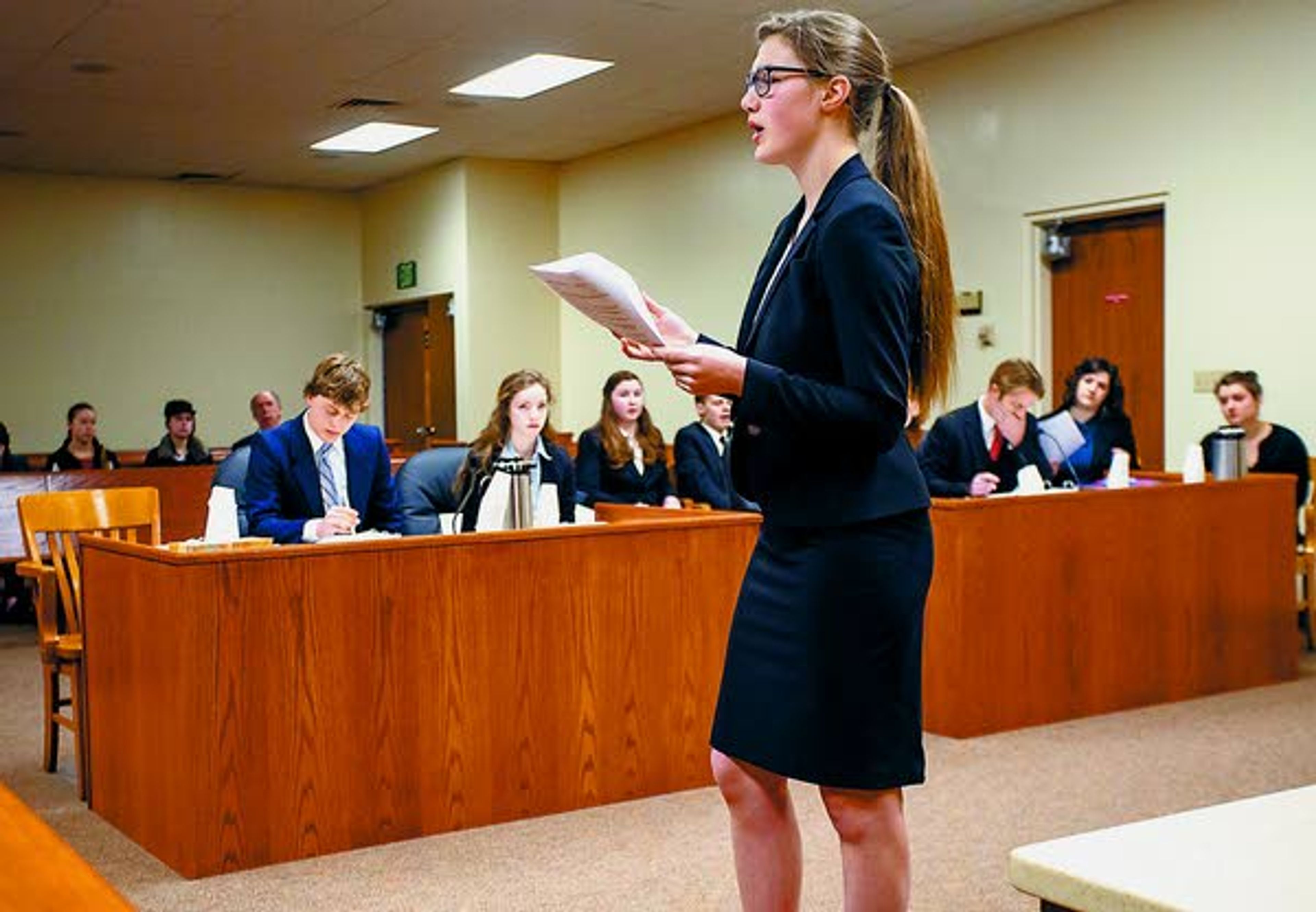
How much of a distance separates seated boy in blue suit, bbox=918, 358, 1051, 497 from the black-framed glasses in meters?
4.21

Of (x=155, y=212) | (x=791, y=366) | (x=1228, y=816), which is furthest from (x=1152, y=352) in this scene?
(x=155, y=212)

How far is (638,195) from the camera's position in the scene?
12.4 meters

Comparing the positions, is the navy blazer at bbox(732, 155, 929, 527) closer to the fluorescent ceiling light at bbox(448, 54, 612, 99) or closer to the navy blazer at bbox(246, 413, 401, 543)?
the navy blazer at bbox(246, 413, 401, 543)

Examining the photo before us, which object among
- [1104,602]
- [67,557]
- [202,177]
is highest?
[202,177]

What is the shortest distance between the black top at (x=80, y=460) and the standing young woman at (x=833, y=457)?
8289 mm

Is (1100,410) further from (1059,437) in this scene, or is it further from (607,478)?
(607,478)

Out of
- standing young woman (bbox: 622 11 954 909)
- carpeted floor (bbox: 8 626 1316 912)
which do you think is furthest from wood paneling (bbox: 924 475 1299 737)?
standing young woman (bbox: 622 11 954 909)

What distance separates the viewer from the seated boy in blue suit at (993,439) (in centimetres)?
626

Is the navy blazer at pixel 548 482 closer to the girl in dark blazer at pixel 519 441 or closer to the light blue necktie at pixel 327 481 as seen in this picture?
the girl in dark blazer at pixel 519 441

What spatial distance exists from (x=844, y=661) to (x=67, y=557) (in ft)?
12.0

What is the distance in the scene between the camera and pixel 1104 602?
5.70m

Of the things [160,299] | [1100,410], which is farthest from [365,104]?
[1100,410]

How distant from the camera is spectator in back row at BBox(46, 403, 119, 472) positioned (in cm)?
995

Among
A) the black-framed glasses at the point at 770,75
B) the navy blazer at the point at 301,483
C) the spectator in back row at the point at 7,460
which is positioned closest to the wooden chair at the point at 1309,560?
the navy blazer at the point at 301,483
